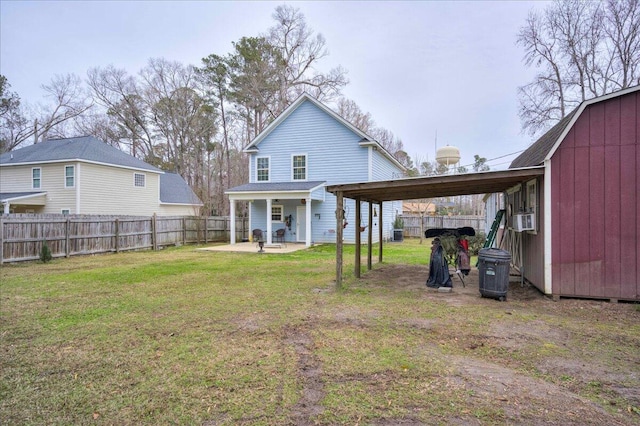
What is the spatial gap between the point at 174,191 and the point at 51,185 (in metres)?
7.76

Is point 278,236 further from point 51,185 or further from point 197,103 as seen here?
point 197,103

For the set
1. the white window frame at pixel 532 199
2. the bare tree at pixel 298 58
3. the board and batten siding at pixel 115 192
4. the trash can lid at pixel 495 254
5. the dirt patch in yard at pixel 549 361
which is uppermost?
the bare tree at pixel 298 58

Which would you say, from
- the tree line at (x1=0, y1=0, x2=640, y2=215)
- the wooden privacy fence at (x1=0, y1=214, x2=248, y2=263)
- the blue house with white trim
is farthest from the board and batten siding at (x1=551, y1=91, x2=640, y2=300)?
the tree line at (x1=0, y1=0, x2=640, y2=215)

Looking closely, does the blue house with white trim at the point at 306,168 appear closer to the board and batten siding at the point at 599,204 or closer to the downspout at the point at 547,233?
the downspout at the point at 547,233

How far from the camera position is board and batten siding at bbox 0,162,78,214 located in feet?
59.3

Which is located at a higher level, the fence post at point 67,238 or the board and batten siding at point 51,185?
the board and batten siding at point 51,185

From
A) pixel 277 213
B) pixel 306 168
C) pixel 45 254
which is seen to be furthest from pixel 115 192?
pixel 306 168

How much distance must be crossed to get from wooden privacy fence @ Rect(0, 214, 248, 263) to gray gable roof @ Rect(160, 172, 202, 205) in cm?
638

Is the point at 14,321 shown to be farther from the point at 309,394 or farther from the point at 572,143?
the point at 572,143

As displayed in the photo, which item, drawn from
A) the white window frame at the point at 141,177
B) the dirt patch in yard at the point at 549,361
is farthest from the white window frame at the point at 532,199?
the white window frame at the point at 141,177

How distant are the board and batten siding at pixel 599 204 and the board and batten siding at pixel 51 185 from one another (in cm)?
2022

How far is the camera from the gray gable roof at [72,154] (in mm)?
18328

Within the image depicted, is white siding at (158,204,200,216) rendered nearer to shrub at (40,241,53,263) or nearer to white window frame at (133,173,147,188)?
white window frame at (133,173,147,188)

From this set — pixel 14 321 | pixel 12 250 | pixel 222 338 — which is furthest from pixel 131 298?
pixel 12 250
